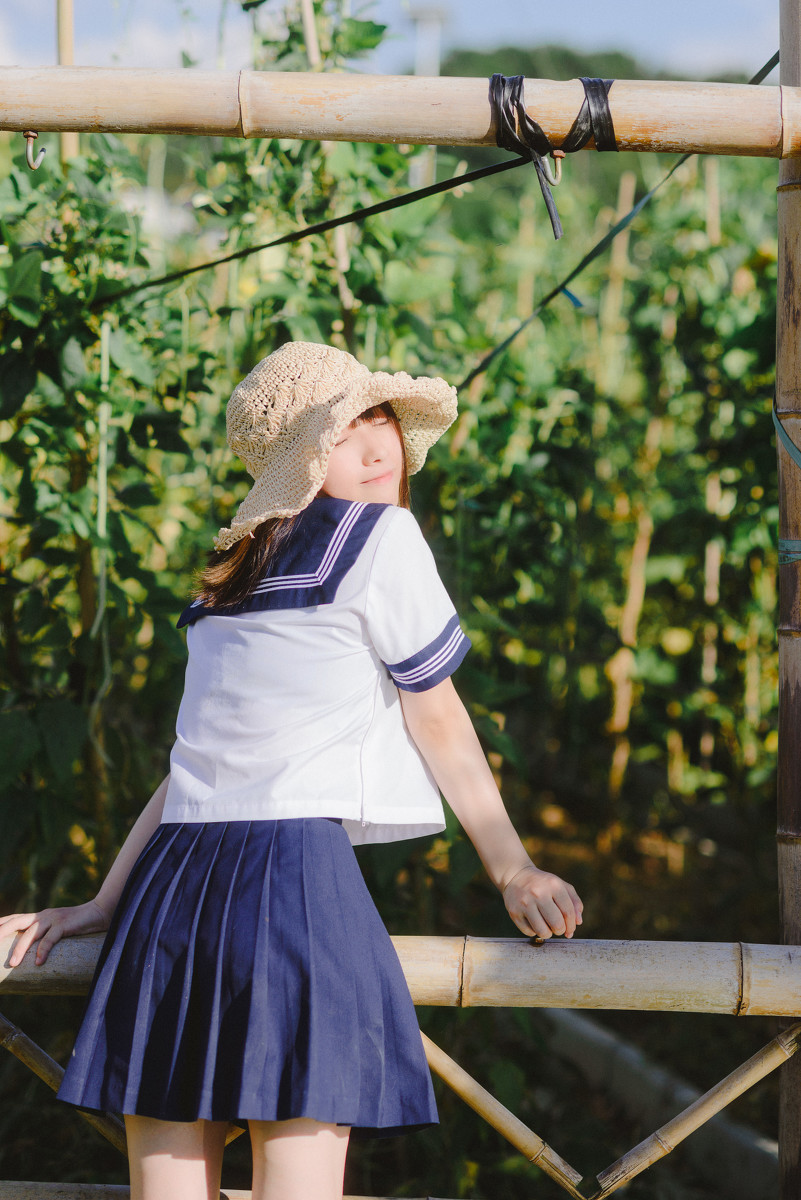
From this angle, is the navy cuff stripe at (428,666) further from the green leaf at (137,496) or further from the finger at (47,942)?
the green leaf at (137,496)

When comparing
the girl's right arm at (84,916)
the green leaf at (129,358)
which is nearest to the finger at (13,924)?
the girl's right arm at (84,916)

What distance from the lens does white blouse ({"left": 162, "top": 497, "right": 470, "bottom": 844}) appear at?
1.07 metres

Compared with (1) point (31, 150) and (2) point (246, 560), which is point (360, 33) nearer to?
(1) point (31, 150)

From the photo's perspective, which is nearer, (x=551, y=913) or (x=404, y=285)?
(x=551, y=913)

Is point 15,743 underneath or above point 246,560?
underneath

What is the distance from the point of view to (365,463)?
47.1 inches

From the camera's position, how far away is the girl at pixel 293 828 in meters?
0.97

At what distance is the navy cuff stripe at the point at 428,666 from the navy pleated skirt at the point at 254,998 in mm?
168

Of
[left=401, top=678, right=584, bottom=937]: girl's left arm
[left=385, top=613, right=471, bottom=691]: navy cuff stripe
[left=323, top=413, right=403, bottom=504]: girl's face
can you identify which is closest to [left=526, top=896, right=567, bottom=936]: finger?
[left=401, top=678, right=584, bottom=937]: girl's left arm

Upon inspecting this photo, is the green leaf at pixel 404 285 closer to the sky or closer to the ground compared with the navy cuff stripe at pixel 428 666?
closer to the sky

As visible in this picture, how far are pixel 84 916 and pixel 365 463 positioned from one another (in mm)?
608

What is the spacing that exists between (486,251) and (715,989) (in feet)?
12.7

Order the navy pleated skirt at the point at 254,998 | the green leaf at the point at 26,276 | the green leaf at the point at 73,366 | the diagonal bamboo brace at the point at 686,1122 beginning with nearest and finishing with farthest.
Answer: the navy pleated skirt at the point at 254,998 → the diagonal bamboo brace at the point at 686,1122 → the green leaf at the point at 26,276 → the green leaf at the point at 73,366

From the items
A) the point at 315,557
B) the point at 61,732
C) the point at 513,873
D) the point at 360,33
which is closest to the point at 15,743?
the point at 61,732
